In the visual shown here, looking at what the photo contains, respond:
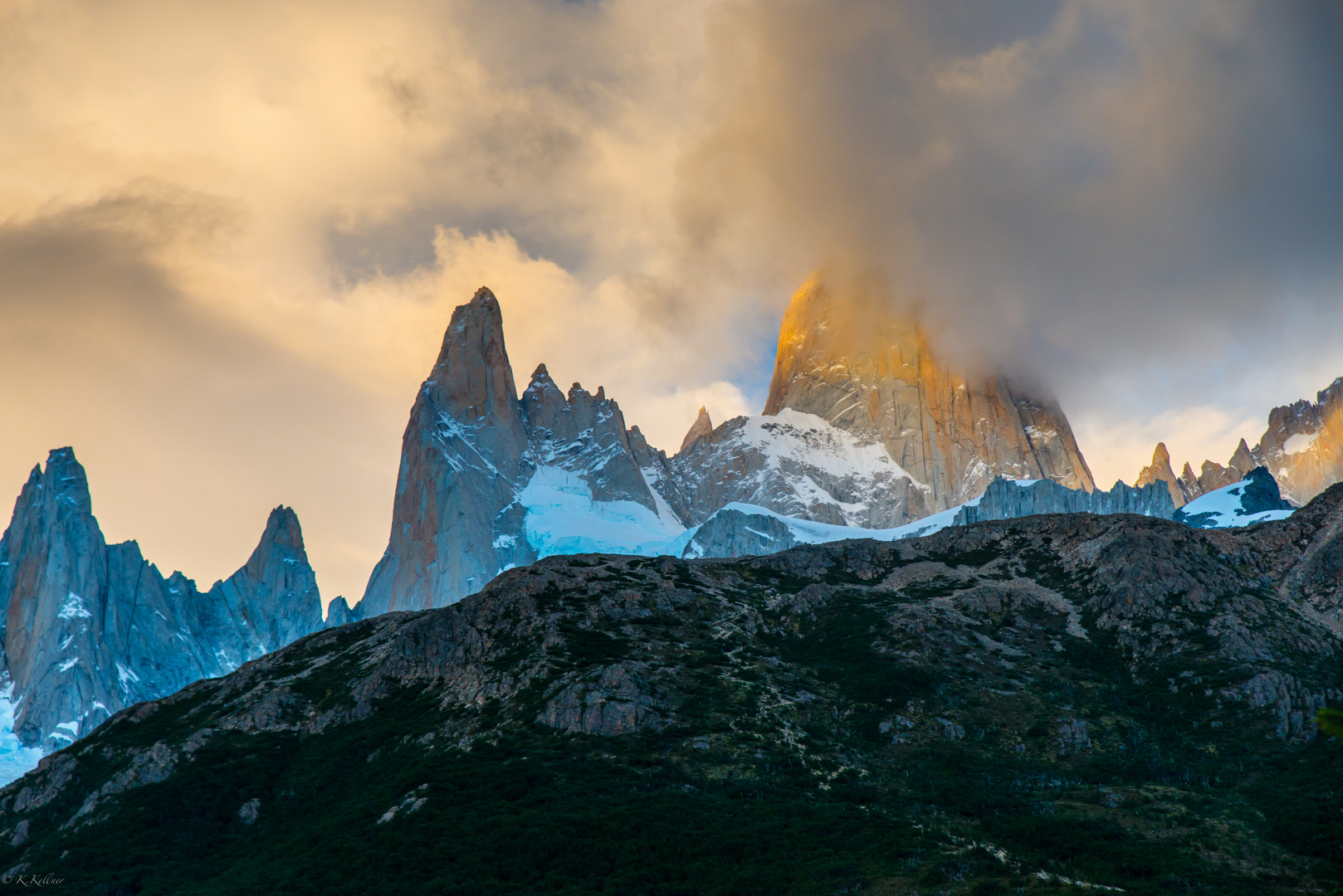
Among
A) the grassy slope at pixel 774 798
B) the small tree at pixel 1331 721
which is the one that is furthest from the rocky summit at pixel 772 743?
the small tree at pixel 1331 721

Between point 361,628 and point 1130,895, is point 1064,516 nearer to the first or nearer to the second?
point 1130,895

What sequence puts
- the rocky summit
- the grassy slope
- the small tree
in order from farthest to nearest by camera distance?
1. the rocky summit
2. the grassy slope
3. the small tree

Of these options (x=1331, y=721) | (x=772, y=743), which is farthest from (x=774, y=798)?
(x=1331, y=721)

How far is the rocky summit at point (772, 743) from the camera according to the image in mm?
90125

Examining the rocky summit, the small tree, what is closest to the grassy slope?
the rocky summit

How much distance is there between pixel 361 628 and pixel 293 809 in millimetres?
72170

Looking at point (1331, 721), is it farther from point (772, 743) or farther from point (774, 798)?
point (772, 743)

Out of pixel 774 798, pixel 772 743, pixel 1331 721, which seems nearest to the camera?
pixel 1331 721

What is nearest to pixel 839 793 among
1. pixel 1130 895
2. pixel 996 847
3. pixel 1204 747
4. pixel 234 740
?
pixel 996 847

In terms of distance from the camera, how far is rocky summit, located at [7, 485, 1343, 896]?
9012 centimetres

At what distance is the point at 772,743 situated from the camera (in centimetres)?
11619

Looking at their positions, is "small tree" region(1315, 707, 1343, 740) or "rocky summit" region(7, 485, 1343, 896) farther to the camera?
"rocky summit" region(7, 485, 1343, 896)

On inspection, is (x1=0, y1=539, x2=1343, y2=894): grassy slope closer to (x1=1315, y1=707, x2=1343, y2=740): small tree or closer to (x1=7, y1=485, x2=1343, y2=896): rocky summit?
(x1=7, y1=485, x2=1343, y2=896): rocky summit

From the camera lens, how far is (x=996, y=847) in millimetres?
88938
